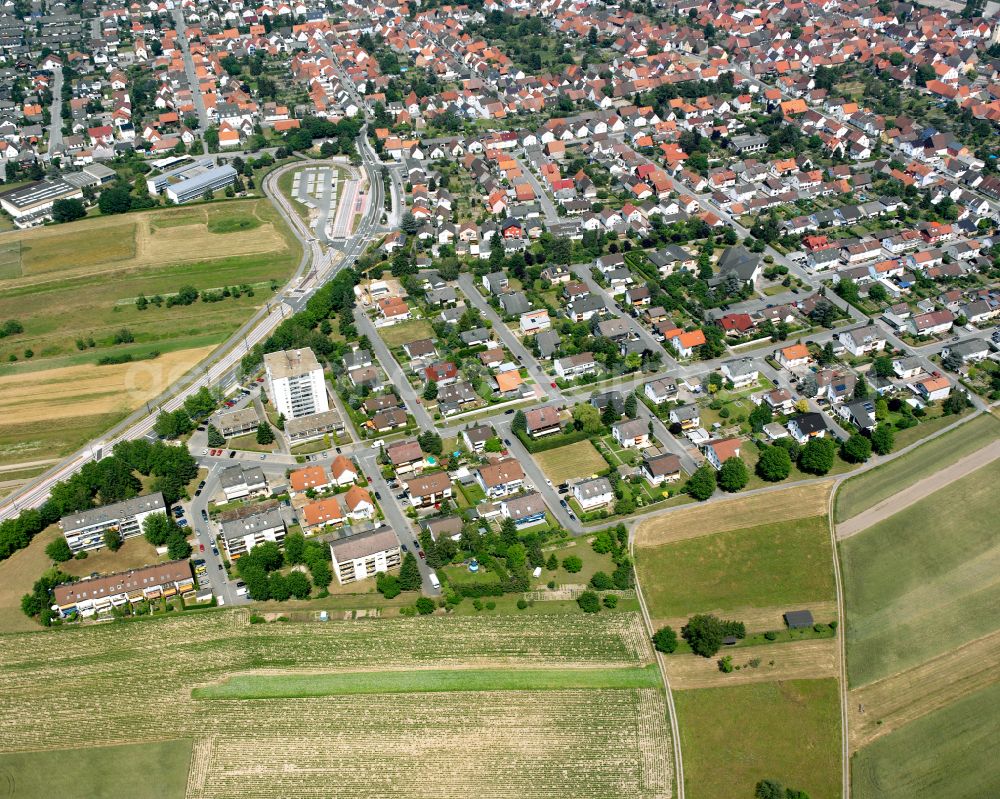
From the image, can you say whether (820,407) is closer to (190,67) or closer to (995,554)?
(995,554)

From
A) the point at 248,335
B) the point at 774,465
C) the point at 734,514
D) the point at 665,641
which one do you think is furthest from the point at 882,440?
the point at 248,335

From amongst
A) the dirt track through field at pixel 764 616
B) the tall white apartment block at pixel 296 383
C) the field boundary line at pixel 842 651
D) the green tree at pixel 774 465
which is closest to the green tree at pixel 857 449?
the field boundary line at pixel 842 651

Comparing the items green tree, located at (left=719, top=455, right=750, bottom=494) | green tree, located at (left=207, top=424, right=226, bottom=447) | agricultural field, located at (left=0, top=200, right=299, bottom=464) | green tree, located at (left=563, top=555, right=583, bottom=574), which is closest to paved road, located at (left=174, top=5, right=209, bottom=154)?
agricultural field, located at (left=0, top=200, right=299, bottom=464)

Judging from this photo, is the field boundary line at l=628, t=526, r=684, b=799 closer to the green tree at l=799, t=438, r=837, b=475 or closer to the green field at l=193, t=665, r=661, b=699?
the green field at l=193, t=665, r=661, b=699

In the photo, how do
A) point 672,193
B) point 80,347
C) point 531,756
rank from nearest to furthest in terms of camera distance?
point 531,756
point 80,347
point 672,193

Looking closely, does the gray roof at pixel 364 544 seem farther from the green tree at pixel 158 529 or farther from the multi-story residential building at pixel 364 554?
the green tree at pixel 158 529

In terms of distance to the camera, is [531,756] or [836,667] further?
[836,667]

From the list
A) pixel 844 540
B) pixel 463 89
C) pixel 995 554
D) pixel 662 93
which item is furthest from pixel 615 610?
pixel 463 89
